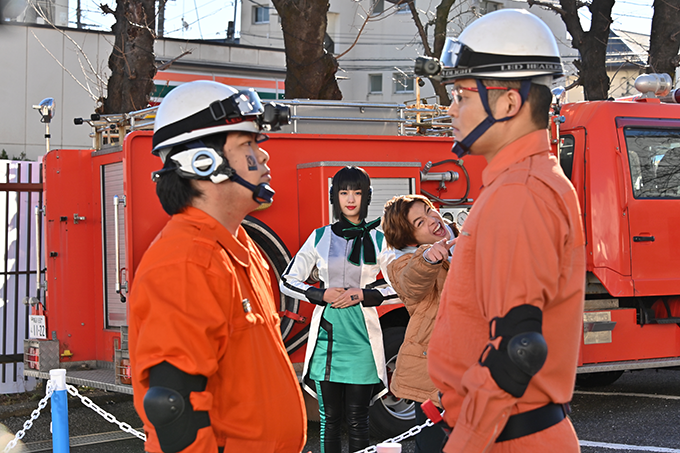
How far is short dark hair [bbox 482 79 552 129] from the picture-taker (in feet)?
7.43

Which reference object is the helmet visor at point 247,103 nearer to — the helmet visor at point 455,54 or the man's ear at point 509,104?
the helmet visor at point 455,54

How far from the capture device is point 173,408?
2.01 meters

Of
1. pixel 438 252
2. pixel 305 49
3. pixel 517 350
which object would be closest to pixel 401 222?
pixel 438 252

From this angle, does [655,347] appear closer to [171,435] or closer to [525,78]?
[525,78]

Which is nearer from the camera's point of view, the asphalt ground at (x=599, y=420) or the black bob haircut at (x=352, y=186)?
the black bob haircut at (x=352, y=186)

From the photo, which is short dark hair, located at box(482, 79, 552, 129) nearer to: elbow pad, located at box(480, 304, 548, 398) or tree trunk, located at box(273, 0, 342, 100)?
elbow pad, located at box(480, 304, 548, 398)

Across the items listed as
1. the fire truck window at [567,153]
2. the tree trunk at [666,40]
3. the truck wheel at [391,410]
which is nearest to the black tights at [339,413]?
the truck wheel at [391,410]

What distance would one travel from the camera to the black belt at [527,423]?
2088 millimetres

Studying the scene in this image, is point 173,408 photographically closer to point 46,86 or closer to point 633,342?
point 633,342

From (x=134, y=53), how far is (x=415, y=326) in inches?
282

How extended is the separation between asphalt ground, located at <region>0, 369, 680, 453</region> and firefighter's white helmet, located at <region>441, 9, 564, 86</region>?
4578 millimetres

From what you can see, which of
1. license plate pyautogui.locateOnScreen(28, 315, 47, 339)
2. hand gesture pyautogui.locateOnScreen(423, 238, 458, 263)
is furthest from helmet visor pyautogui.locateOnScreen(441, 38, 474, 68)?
license plate pyautogui.locateOnScreen(28, 315, 47, 339)

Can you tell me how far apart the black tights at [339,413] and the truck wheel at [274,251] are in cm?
130

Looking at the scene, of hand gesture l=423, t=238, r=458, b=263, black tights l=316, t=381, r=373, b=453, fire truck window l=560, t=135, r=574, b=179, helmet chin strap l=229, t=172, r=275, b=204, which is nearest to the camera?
helmet chin strap l=229, t=172, r=275, b=204
